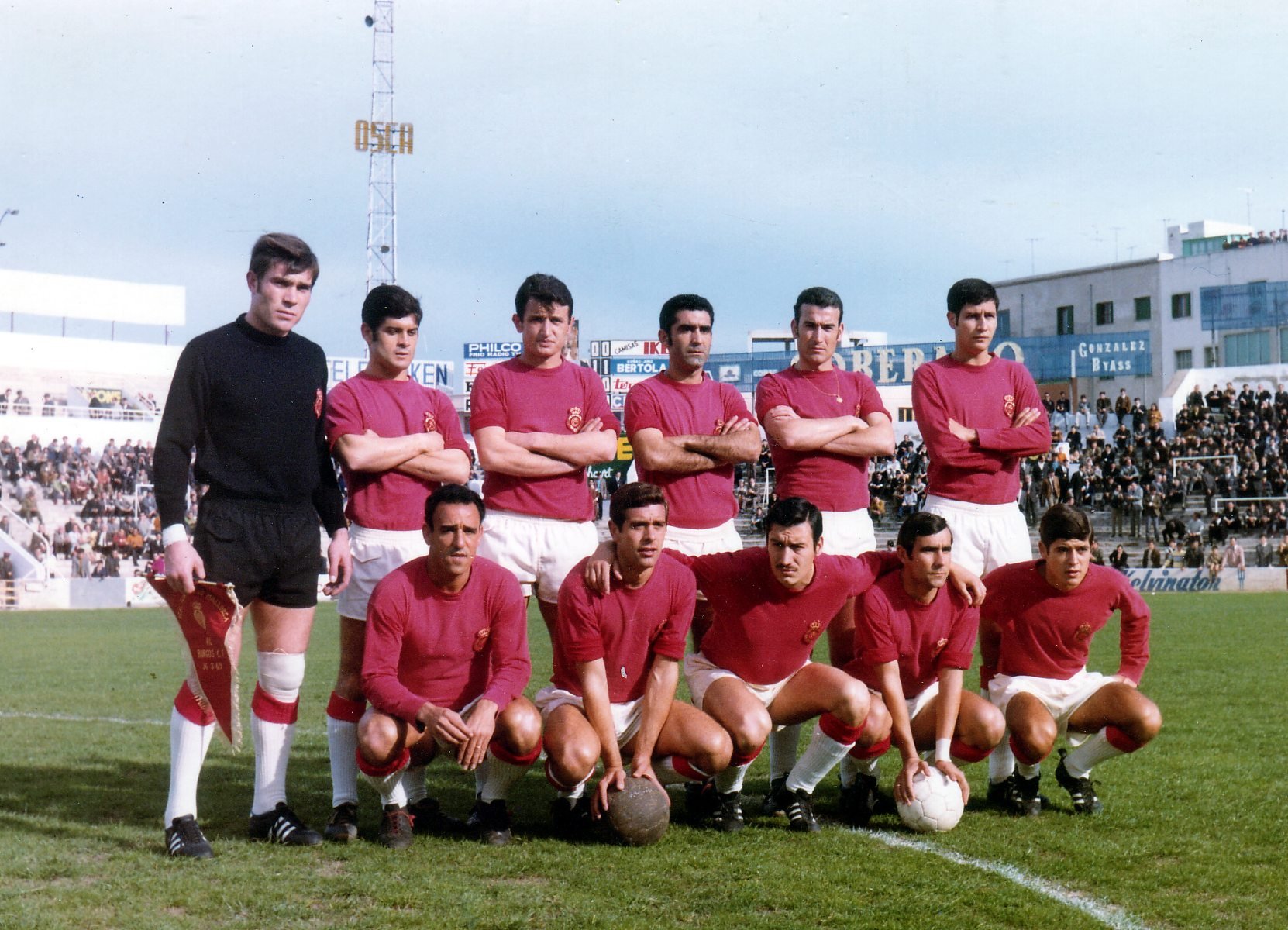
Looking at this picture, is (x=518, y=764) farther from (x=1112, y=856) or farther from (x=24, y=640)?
(x=24, y=640)

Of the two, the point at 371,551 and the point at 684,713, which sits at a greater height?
the point at 371,551

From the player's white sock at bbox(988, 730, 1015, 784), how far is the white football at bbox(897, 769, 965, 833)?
0.60 m

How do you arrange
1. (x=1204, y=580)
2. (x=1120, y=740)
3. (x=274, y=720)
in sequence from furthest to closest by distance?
1. (x=1204, y=580)
2. (x=1120, y=740)
3. (x=274, y=720)

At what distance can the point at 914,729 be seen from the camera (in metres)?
5.62

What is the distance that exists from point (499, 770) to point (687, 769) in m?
0.77

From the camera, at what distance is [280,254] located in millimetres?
4867

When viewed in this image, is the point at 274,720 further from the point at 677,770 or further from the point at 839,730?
the point at 839,730

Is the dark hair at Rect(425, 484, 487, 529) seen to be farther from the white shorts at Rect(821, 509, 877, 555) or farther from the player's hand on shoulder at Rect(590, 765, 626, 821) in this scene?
the white shorts at Rect(821, 509, 877, 555)

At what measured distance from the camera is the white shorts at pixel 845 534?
231 inches

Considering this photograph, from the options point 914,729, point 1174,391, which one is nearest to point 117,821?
point 914,729

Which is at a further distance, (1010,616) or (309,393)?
(1010,616)

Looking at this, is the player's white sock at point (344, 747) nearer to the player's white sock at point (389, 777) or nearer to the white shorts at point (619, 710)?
the player's white sock at point (389, 777)

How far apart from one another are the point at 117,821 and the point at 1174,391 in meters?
40.4

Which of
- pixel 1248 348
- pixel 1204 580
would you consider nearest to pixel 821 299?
pixel 1204 580
